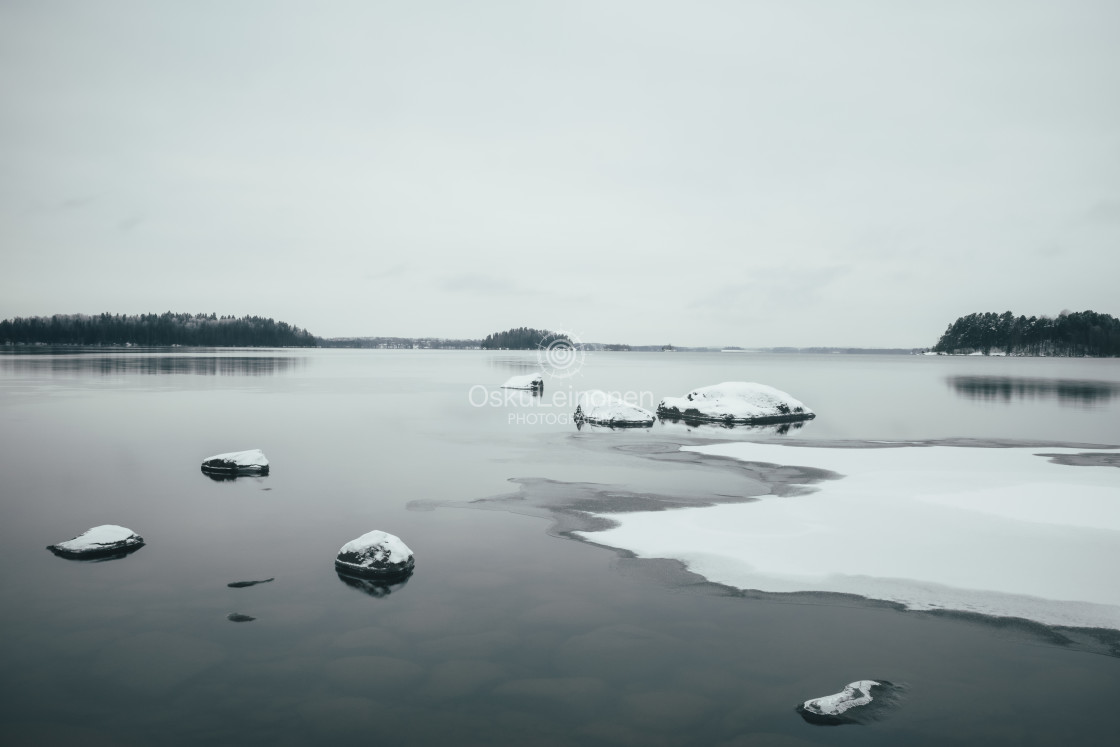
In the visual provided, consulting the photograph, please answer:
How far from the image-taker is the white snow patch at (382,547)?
909 centimetres

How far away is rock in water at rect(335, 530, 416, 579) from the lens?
9.02 meters

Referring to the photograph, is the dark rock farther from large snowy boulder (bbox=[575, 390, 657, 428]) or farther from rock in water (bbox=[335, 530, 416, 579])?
large snowy boulder (bbox=[575, 390, 657, 428])

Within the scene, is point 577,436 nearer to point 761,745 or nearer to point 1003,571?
point 1003,571

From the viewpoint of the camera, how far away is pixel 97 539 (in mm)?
10000

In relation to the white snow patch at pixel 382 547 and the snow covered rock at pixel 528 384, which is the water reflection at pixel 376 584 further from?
the snow covered rock at pixel 528 384

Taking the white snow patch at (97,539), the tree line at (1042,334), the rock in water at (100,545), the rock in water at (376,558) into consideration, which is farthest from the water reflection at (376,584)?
the tree line at (1042,334)

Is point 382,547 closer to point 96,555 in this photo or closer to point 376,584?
point 376,584

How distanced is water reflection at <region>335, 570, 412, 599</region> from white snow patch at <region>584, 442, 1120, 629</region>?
11.1ft

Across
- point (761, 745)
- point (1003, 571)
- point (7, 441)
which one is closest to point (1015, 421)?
point (1003, 571)

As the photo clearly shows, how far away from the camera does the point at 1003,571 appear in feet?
28.8

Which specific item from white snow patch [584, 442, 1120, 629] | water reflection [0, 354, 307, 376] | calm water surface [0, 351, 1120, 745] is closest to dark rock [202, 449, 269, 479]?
calm water surface [0, 351, 1120, 745]

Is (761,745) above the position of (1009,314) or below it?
below

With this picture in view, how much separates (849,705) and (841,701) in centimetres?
7

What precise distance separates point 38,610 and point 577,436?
59.1ft
